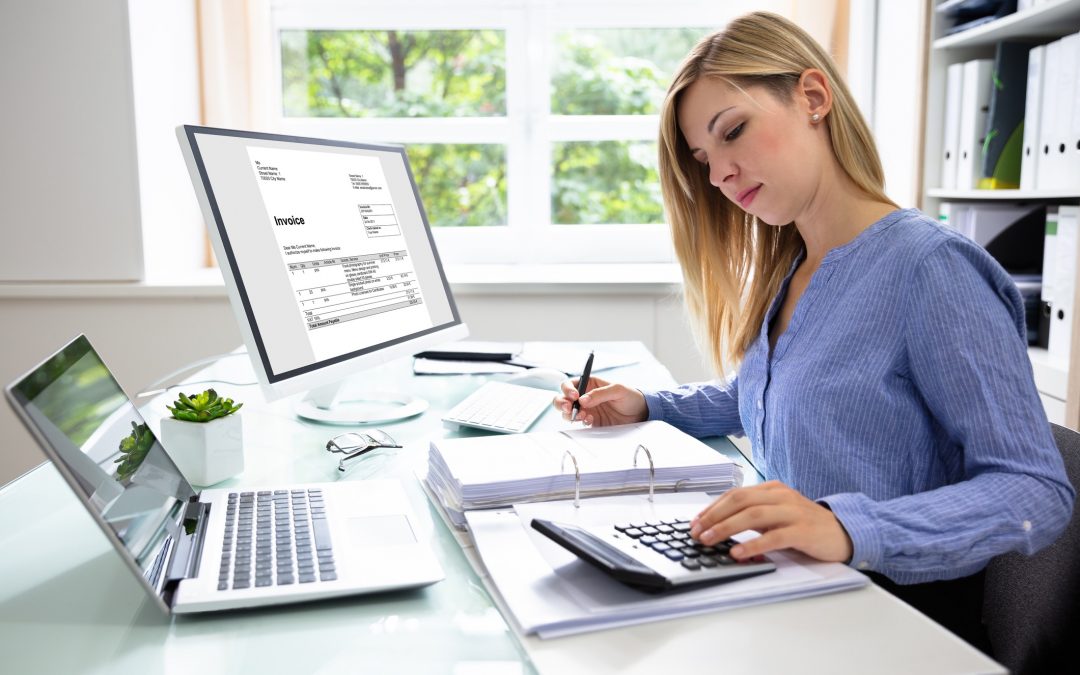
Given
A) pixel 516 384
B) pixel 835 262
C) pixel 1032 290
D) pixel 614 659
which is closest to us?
pixel 614 659

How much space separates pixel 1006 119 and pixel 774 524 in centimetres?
171

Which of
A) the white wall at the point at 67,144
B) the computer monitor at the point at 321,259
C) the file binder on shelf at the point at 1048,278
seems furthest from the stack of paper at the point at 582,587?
the white wall at the point at 67,144

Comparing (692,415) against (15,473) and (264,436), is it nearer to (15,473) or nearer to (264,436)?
(264,436)

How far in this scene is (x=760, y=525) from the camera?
0.72 metres

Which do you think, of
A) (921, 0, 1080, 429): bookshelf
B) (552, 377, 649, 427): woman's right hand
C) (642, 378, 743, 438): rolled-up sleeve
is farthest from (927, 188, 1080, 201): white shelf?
(552, 377, 649, 427): woman's right hand

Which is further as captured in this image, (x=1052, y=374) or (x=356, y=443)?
(x=1052, y=374)

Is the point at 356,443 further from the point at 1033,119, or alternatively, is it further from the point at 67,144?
the point at 67,144

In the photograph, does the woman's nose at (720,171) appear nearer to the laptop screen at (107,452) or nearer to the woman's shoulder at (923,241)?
the woman's shoulder at (923,241)

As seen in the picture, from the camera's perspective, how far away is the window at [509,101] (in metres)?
2.92

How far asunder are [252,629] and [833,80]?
0.87 m

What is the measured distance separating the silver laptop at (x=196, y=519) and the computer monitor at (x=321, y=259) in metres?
0.25

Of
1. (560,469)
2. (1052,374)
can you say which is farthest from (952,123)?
(560,469)

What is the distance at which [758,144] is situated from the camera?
1.06m

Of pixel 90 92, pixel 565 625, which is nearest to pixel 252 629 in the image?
pixel 565 625
